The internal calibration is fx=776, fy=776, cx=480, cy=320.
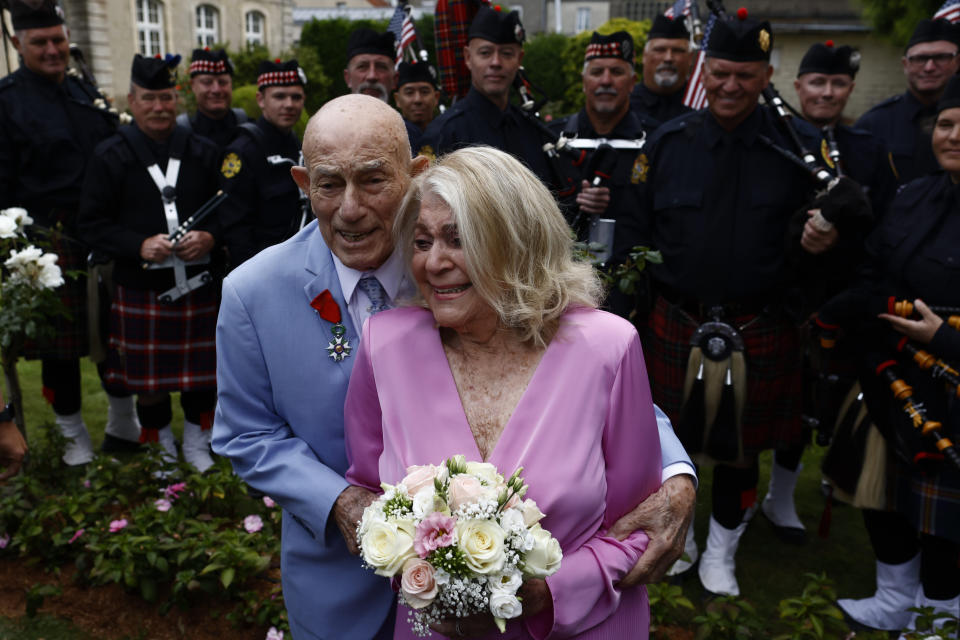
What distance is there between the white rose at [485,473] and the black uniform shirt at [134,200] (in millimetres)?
3796

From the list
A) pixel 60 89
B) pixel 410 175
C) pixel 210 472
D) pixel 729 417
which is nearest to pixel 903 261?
pixel 729 417

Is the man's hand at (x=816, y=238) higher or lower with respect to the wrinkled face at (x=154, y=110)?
lower

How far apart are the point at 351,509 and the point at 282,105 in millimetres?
4504

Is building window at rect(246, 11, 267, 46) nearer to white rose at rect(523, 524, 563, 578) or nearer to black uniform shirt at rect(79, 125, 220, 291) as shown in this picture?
black uniform shirt at rect(79, 125, 220, 291)

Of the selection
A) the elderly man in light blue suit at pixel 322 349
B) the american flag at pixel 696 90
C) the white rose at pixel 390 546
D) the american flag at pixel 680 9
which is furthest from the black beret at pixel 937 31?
the white rose at pixel 390 546

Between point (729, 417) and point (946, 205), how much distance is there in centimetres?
132

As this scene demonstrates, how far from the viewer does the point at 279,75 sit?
5.90m

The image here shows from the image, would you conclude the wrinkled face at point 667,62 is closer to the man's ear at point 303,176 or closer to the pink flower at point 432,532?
the man's ear at point 303,176

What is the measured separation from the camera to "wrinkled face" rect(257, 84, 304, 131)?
5.77 metres

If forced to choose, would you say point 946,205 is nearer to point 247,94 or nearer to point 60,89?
point 60,89

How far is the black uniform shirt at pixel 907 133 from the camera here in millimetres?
5164

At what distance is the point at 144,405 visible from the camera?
511 centimetres

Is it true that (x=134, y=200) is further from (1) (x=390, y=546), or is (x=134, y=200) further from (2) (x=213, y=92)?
(1) (x=390, y=546)

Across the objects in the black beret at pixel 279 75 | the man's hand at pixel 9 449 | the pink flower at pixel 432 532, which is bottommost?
the man's hand at pixel 9 449
